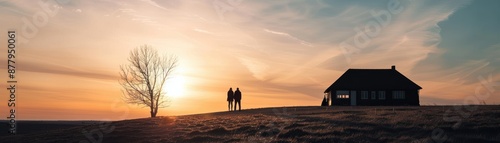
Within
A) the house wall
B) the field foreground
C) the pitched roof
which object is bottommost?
the field foreground

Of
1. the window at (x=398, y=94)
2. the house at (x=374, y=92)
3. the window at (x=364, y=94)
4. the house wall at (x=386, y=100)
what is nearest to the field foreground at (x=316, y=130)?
the house at (x=374, y=92)

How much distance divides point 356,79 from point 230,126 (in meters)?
34.6

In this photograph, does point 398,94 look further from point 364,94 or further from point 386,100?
point 364,94

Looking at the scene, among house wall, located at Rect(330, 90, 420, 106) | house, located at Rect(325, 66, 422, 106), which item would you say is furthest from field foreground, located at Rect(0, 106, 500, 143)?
house wall, located at Rect(330, 90, 420, 106)

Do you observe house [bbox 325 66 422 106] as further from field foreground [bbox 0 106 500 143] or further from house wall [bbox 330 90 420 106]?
field foreground [bbox 0 106 500 143]

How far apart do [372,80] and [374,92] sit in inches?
68.2

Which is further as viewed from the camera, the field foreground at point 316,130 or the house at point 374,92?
the house at point 374,92

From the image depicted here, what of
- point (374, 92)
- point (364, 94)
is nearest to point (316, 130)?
point (364, 94)

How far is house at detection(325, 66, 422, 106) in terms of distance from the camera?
206 feet

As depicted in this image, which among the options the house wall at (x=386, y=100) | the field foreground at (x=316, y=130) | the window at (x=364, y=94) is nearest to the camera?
the field foreground at (x=316, y=130)

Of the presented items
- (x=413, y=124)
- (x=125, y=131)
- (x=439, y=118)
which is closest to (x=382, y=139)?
(x=413, y=124)

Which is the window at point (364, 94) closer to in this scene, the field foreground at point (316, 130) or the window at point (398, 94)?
the window at point (398, 94)

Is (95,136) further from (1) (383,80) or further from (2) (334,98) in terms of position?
(1) (383,80)

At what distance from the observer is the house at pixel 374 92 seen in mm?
62750
